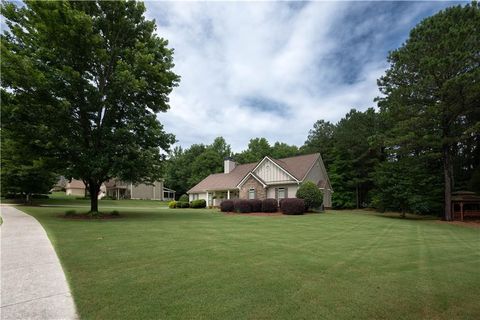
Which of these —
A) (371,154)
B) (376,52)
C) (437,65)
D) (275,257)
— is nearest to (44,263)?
(275,257)

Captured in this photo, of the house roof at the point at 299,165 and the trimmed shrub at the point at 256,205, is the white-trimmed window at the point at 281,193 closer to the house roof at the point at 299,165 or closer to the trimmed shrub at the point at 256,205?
the house roof at the point at 299,165

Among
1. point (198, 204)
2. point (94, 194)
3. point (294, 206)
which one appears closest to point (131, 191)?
point (198, 204)

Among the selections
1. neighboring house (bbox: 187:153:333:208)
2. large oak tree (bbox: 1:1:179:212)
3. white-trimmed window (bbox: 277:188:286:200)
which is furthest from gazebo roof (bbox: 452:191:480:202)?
large oak tree (bbox: 1:1:179:212)

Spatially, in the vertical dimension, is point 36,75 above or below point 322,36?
below

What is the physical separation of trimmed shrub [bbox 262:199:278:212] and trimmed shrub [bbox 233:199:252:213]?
128 centimetres

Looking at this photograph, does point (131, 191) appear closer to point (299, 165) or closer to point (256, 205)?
point (256, 205)

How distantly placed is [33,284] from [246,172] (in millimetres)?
28263

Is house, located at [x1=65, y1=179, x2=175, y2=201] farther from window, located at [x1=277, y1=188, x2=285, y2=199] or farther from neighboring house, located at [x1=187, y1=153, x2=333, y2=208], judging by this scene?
window, located at [x1=277, y1=188, x2=285, y2=199]

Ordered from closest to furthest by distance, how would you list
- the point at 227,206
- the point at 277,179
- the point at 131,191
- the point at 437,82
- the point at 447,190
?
the point at 437,82, the point at 447,190, the point at 227,206, the point at 277,179, the point at 131,191

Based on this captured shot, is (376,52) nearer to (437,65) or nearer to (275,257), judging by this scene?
(437,65)

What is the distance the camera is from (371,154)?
115ft

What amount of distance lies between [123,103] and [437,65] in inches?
800

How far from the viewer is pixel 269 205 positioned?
2252cm

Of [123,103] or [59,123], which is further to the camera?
[123,103]
